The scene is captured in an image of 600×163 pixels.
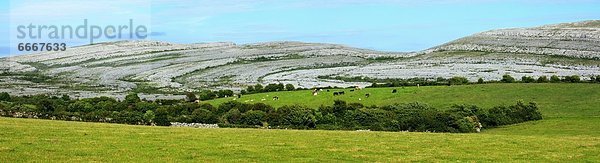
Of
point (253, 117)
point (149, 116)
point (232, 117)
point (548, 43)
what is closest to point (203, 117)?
point (232, 117)

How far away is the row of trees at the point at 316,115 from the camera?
63094 millimetres

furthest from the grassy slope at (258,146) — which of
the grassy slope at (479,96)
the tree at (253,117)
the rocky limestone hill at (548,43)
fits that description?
the rocky limestone hill at (548,43)

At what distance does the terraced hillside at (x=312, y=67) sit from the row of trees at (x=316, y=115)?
38036mm

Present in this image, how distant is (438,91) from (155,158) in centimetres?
6568

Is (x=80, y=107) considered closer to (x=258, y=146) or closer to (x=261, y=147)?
(x=258, y=146)

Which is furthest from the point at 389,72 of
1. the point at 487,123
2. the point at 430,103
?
the point at 487,123

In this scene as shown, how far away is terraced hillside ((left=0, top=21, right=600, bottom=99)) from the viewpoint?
129000 mm

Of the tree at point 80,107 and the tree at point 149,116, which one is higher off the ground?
the tree at point 149,116

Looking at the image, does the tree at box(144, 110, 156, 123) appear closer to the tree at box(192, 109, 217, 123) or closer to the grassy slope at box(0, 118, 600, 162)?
the tree at box(192, 109, 217, 123)

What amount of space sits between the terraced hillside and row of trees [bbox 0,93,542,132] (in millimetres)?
38036

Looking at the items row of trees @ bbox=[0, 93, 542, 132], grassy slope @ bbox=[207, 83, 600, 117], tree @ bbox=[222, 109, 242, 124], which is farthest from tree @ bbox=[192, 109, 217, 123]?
grassy slope @ bbox=[207, 83, 600, 117]

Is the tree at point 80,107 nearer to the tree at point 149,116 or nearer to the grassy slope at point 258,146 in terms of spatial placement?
the tree at point 149,116

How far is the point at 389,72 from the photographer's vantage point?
461ft

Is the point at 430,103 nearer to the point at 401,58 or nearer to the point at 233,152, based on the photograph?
the point at 233,152
